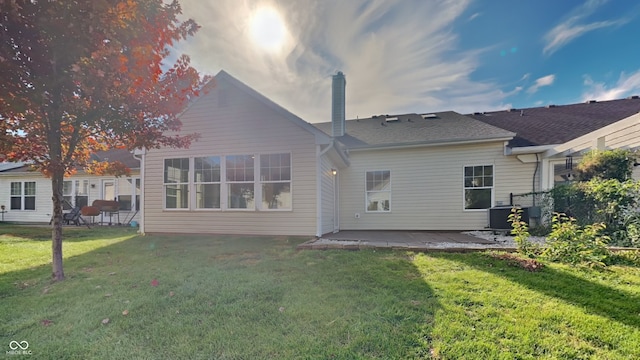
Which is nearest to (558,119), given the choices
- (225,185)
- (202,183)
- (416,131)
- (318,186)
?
(416,131)

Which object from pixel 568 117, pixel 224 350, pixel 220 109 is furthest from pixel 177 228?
pixel 568 117

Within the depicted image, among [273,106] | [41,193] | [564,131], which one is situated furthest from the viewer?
[41,193]

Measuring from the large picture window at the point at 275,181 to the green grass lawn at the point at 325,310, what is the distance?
10.4 ft

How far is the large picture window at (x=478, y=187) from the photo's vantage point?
983 centimetres

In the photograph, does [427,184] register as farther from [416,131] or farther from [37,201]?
[37,201]

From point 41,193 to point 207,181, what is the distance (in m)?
12.6

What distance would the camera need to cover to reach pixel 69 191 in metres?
14.0

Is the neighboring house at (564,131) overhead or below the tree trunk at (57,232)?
overhead

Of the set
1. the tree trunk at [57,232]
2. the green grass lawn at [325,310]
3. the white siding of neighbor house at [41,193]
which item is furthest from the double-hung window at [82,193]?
the tree trunk at [57,232]

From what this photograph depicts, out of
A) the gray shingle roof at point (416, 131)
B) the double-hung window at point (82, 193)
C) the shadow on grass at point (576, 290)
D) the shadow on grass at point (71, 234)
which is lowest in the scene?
the shadow on grass at point (71, 234)

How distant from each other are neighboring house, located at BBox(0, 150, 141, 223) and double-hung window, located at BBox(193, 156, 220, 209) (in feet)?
18.7

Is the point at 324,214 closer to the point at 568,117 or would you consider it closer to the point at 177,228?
the point at 177,228

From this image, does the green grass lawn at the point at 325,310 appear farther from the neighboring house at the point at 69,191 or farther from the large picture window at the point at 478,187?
the neighboring house at the point at 69,191

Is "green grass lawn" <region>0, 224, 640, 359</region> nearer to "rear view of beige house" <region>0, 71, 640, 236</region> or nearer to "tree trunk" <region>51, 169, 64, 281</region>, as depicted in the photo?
"tree trunk" <region>51, 169, 64, 281</region>
